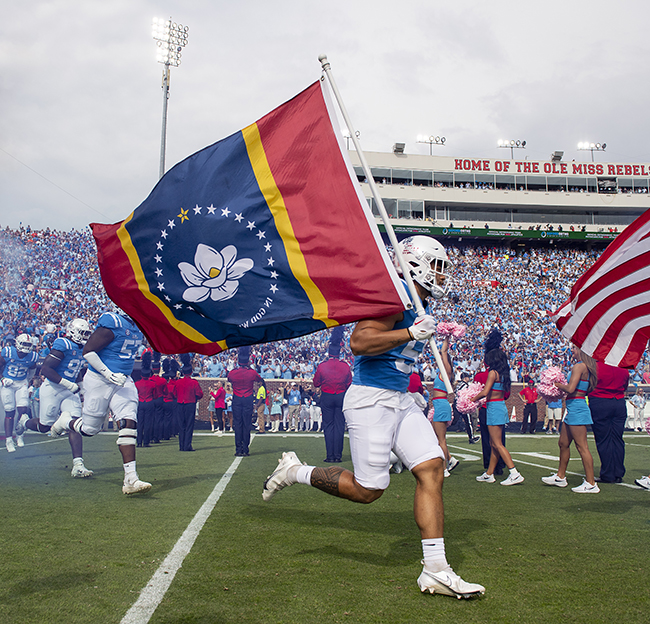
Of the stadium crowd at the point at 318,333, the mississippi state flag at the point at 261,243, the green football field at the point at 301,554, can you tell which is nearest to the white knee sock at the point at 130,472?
the green football field at the point at 301,554

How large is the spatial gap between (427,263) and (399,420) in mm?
1097

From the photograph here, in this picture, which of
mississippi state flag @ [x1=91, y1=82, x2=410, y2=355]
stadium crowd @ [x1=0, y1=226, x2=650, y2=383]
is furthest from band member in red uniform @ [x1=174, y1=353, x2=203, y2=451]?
stadium crowd @ [x1=0, y1=226, x2=650, y2=383]

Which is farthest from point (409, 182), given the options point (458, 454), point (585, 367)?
point (585, 367)

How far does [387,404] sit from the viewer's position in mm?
3633

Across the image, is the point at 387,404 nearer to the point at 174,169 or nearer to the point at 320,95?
the point at 320,95

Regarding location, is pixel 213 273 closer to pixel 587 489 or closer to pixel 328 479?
pixel 328 479

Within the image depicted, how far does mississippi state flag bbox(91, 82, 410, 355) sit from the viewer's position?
4.08 meters

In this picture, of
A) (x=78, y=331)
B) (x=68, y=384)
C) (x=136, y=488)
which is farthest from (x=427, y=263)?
(x=68, y=384)

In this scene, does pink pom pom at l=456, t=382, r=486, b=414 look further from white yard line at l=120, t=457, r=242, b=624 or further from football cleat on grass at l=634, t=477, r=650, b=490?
white yard line at l=120, t=457, r=242, b=624

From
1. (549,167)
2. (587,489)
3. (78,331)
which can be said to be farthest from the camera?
(549,167)

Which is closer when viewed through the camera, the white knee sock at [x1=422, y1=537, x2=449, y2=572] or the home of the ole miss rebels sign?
the white knee sock at [x1=422, y1=537, x2=449, y2=572]

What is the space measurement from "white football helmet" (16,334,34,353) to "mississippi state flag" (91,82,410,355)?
25.4 feet

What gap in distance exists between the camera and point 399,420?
12.1ft

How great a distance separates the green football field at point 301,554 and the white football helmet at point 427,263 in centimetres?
191
